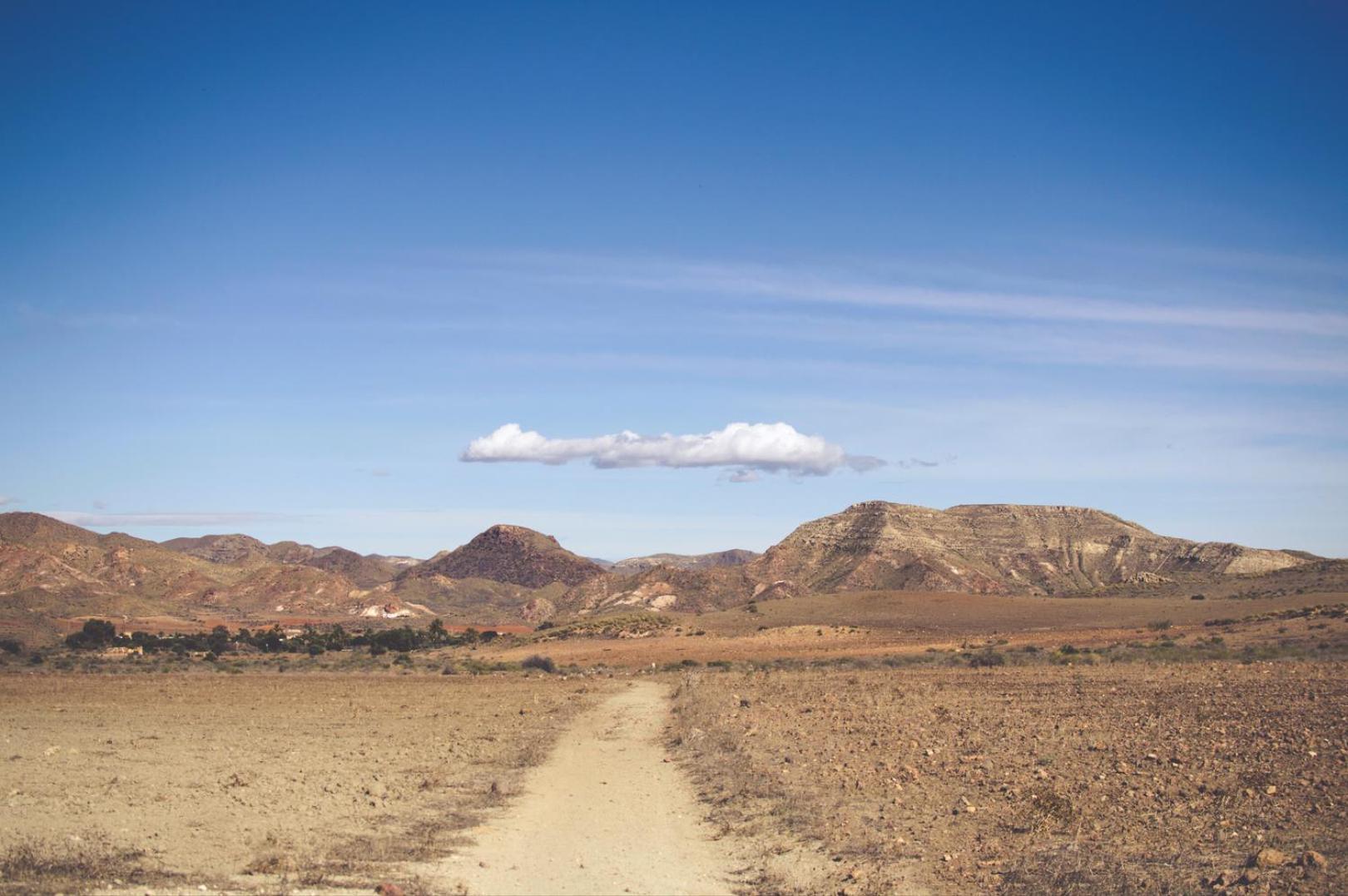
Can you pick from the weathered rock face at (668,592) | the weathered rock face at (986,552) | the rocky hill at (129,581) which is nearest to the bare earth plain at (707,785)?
the weathered rock face at (668,592)

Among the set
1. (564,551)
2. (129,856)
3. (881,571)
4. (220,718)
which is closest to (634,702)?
(220,718)

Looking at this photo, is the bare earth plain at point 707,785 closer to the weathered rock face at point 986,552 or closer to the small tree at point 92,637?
the small tree at point 92,637

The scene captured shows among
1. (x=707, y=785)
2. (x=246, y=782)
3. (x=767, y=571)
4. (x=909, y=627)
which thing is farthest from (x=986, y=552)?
(x=246, y=782)

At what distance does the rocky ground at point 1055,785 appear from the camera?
408 inches

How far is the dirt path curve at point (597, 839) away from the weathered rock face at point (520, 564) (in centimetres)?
15668

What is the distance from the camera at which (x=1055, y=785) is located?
14617 mm

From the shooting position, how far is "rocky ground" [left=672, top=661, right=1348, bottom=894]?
10.4 m

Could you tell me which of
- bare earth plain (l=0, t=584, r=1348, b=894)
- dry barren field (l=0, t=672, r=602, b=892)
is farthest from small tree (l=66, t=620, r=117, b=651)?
dry barren field (l=0, t=672, r=602, b=892)

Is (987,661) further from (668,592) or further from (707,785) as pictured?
(668,592)

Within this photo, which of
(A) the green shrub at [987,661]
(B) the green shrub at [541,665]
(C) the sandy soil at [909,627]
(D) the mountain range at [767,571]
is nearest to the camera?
(A) the green shrub at [987,661]

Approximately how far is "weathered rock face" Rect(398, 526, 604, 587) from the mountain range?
32.0 m

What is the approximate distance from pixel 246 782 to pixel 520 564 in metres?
175

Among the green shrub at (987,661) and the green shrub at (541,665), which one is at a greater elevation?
the green shrub at (987,661)

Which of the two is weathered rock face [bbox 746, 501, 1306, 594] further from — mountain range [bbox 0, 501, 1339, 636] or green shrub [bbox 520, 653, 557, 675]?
green shrub [bbox 520, 653, 557, 675]
